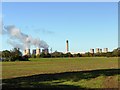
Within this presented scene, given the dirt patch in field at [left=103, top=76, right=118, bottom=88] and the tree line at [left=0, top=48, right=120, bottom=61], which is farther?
the tree line at [left=0, top=48, right=120, bottom=61]

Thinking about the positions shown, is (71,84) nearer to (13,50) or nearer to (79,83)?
(79,83)

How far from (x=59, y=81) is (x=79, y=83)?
1.93 meters

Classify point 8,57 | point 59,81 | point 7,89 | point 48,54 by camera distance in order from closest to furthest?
point 7,89, point 59,81, point 8,57, point 48,54

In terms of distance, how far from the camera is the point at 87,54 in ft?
422

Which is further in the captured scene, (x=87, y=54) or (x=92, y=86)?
(x=87, y=54)

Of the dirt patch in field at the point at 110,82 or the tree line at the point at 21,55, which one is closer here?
the dirt patch in field at the point at 110,82

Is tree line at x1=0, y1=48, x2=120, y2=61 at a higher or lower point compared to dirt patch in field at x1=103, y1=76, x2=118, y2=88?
higher

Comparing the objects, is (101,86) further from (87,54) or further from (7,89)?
(87,54)

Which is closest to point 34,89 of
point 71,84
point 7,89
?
point 7,89

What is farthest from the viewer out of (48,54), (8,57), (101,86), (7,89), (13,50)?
(48,54)

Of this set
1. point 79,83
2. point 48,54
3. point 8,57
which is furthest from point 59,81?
point 48,54

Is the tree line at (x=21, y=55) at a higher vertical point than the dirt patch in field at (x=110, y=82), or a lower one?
higher

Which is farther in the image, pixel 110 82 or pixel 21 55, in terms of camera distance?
pixel 21 55

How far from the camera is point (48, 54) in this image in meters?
122
